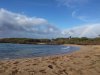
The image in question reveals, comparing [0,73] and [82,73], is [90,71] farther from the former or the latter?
[0,73]

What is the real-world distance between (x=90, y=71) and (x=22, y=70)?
3713mm

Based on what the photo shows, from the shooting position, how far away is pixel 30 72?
947 cm

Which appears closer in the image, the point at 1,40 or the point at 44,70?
the point at 44,70

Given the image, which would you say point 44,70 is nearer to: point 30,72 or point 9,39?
point 30,72

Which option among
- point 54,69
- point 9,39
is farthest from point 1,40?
point 54,69

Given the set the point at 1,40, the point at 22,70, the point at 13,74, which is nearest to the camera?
the point at 13,74

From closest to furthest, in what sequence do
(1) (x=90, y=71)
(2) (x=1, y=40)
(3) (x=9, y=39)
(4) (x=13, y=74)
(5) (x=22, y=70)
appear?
(4) (x=13, y=74) → (5) (x=22, y=70) → (1) (x=90, y=71) → (2) (x=1, y=40) → (3) (x=9, y=39)

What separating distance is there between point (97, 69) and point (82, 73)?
4.23 feet

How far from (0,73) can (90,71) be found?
4.80 meters

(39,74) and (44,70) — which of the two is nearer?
(39,74)

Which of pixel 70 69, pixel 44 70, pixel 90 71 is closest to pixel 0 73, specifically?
pixel 44 70

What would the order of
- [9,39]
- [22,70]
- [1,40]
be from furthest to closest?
1. [9,39]
2. [1,40]
3. [22,70]

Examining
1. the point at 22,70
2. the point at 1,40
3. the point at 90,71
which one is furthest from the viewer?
the point at 1,40

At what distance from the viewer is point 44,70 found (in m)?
10.0
